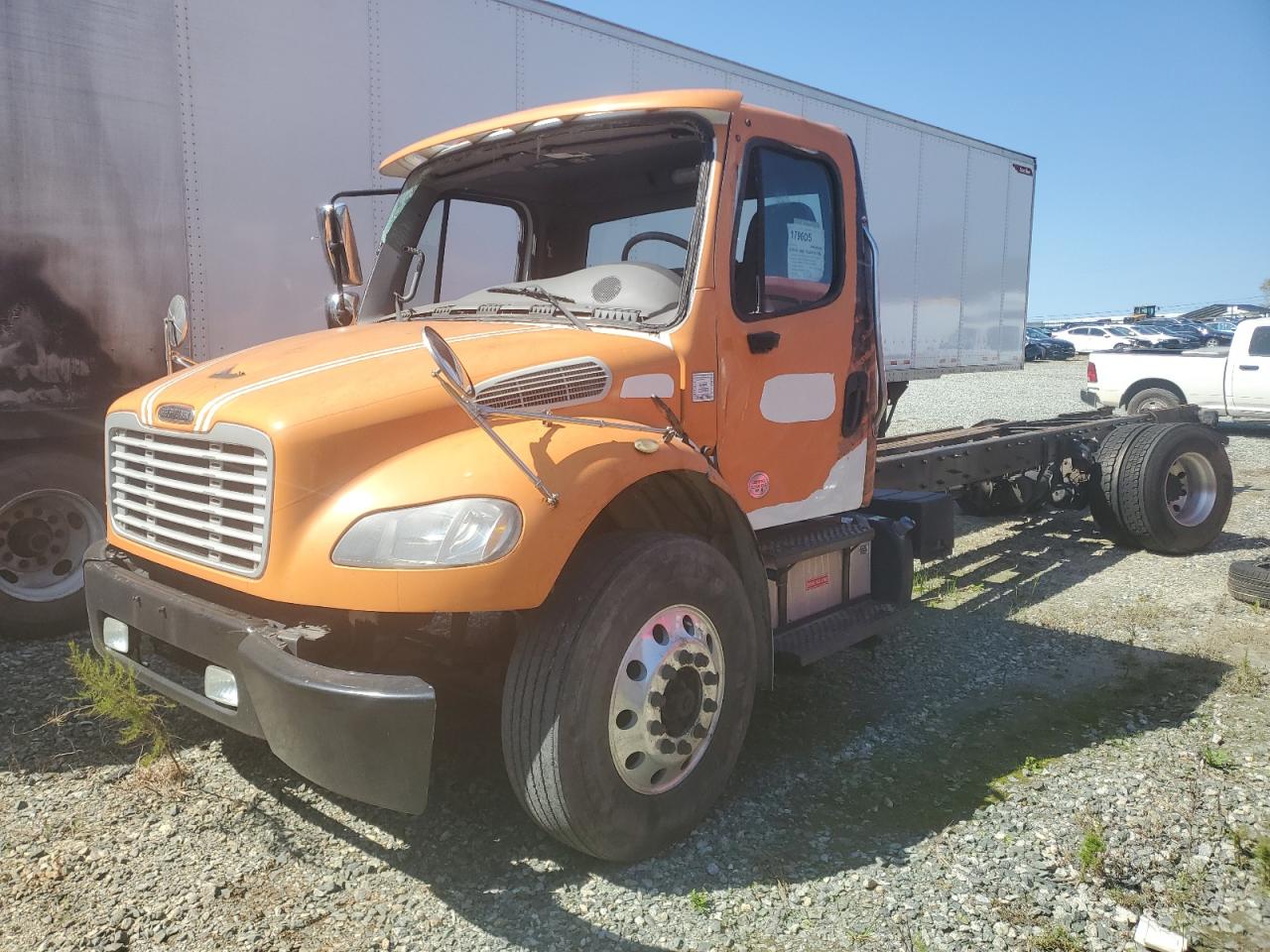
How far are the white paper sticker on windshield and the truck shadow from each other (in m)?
1.96

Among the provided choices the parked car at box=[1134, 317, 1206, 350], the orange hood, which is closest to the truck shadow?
the orange hood

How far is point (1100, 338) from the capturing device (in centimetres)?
4278

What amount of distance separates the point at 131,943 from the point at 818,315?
10.5 feet

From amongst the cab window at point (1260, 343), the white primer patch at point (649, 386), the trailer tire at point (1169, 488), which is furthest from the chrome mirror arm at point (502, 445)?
the cab window at point (1260, 343)

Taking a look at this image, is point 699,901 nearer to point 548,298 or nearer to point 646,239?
point 548,298

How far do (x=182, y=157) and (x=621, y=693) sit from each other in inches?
164

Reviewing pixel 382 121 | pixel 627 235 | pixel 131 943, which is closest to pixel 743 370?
pixel 627 235

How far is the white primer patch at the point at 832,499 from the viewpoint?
12.6 ft

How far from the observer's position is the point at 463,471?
263 centimetres

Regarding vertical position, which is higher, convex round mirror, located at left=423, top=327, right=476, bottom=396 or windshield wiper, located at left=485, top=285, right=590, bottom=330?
windshield wiper, located at left=485, top=285, right=590, bottom=330

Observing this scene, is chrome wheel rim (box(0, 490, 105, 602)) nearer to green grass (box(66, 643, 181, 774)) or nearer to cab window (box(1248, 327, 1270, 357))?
green grass (box(66, 643, 181, 774))

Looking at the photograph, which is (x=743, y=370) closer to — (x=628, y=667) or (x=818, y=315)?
(x=818, y=315)

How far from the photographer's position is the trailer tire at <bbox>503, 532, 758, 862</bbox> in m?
2.74

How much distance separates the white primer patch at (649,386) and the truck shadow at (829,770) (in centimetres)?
136
